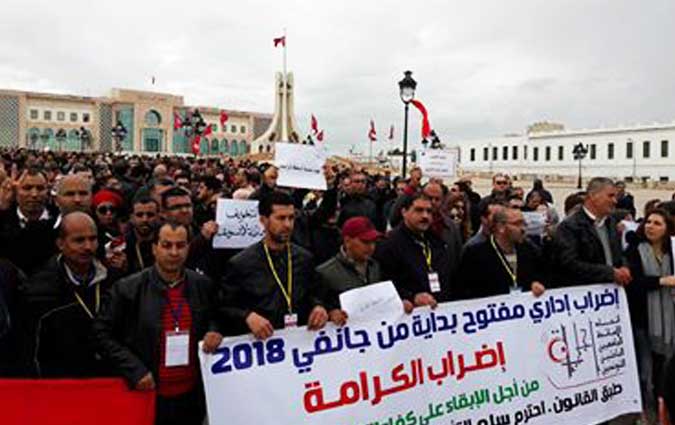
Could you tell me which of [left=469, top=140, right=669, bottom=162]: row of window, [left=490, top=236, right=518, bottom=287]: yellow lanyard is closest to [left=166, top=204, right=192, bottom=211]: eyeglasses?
[left=490, top=236, right=518, bottom=287]: yellow lanyard

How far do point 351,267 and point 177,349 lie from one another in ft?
4.52

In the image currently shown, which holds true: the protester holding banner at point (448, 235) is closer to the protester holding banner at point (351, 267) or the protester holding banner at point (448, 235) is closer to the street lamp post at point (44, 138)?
the protester holding banner at point (351, 267)

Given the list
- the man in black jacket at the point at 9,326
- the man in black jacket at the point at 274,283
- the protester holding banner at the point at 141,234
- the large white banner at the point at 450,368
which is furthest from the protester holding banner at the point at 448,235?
the man in black jacket at the point at 9,326

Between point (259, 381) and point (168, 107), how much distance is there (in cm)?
11642

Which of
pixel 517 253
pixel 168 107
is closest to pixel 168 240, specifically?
pixel 517 253

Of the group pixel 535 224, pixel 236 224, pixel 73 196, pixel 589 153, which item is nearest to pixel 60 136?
pixel 589 153

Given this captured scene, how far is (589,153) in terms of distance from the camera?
84125mm

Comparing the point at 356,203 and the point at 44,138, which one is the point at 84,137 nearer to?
the point at 44,138

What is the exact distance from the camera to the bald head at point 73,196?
5.27 meters

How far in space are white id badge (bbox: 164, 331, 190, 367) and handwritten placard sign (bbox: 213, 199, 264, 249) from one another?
197 cm

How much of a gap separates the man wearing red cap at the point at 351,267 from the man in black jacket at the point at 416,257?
0.86ft

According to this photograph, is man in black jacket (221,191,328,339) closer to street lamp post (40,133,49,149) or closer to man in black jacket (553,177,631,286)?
man in black jacket (553,177,631,286)

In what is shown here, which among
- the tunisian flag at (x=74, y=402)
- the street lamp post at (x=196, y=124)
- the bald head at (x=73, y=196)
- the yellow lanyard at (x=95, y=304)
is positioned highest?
the street lamp post at (x=196, y=124)

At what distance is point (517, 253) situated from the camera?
5.06m
